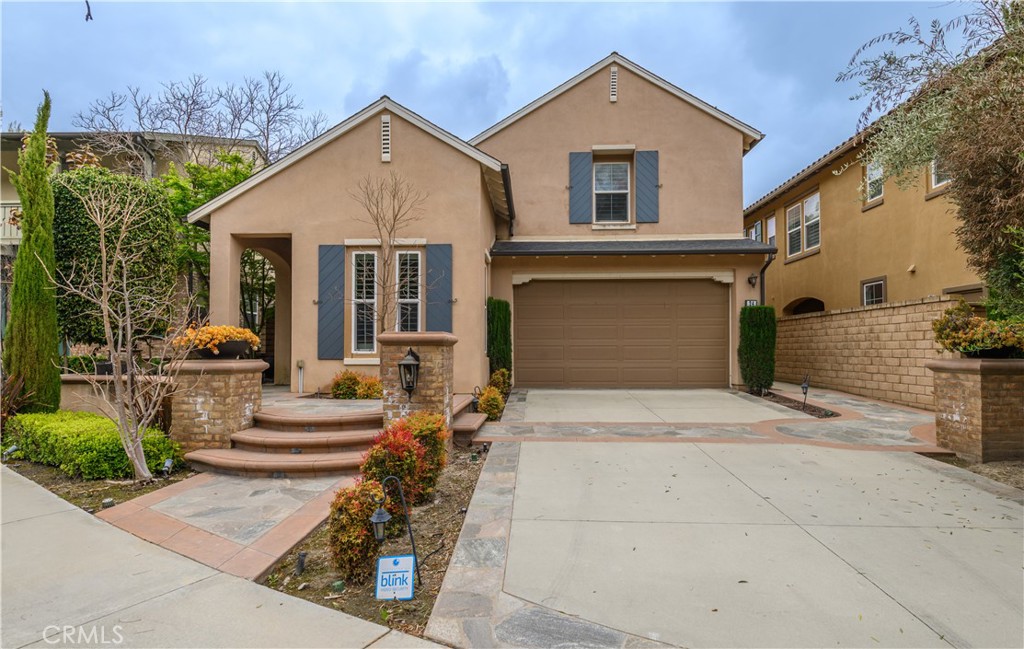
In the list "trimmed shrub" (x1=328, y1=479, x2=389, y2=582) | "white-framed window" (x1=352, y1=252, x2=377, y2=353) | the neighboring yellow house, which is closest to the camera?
"trimmed shrub" (x1=328, y1=479, x2=389, y2=582)

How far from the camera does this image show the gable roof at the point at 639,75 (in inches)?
444

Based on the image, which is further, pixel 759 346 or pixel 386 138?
pixel 759 346

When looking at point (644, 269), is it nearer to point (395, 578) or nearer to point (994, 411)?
point (994, 411)

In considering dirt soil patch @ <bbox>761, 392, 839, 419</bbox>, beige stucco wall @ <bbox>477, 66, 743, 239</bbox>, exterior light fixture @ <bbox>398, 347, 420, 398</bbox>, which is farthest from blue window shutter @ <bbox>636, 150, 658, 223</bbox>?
exterior light fixture @ <bbox>398, 347, 420, 398</bbox>

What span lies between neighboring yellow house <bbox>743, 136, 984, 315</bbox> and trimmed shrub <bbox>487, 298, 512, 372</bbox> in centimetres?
641

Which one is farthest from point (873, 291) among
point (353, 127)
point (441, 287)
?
point (353, 127)

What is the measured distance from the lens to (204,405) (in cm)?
524

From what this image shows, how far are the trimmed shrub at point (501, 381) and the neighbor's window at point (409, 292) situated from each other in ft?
6.29

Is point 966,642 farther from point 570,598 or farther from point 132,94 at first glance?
point 132,94

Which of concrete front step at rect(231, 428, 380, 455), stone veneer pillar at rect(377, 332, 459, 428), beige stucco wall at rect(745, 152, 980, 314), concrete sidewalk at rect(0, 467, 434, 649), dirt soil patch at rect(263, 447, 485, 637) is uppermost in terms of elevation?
beige stucco wall at rect(745, 152, 980, 314)

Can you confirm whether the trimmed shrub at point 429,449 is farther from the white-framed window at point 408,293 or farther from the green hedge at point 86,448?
the white-framed window at point 408,293

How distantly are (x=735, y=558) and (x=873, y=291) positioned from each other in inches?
471

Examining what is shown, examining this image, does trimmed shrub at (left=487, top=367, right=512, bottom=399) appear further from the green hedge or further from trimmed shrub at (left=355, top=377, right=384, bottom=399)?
the green hedge

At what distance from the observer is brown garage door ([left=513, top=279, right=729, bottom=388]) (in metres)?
10.9
